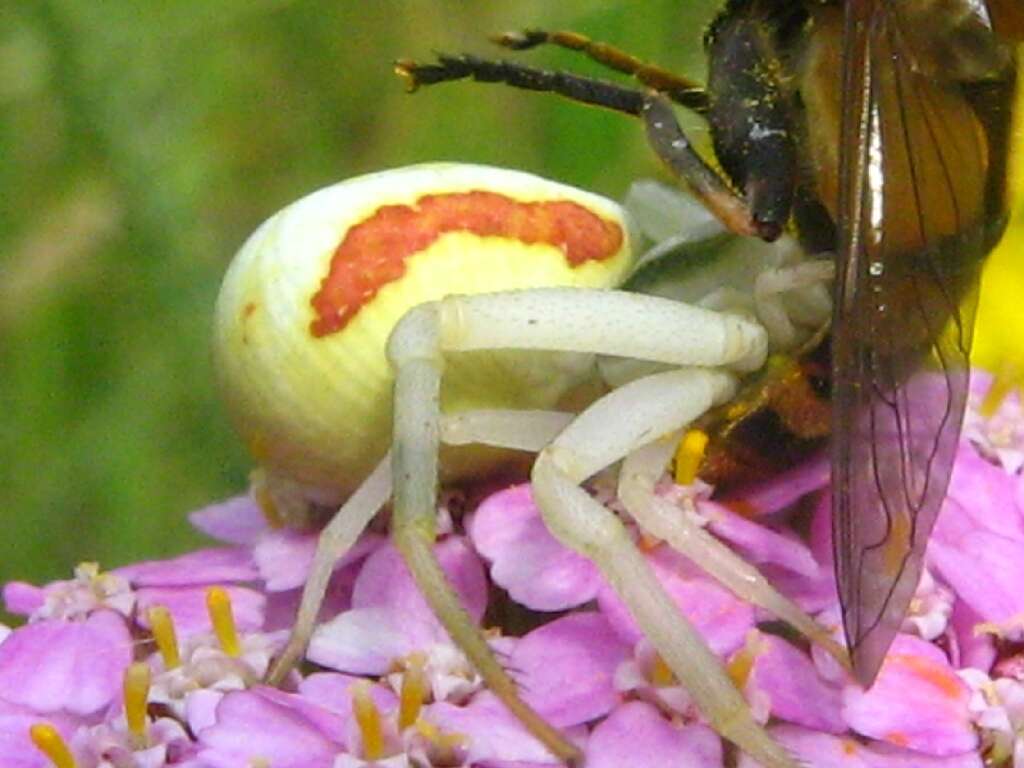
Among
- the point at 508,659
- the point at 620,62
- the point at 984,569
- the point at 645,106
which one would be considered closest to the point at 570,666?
the point at 508,659

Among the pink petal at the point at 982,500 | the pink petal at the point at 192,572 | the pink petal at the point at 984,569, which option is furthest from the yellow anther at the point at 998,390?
the pink petal at the point at 192,572

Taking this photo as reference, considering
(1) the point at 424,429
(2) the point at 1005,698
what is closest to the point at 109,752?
(1) the point at 424,429

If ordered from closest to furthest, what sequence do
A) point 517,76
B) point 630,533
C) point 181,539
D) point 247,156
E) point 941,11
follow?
point 941,11, point 630,533, point 517,76, point 181,539, point 247,156

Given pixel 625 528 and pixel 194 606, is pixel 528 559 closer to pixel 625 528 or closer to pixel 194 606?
pixel 625 528

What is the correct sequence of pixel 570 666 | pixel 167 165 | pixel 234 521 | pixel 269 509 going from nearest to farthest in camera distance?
pixel 570 666, pixel 269 509, pixel 234 521, pixel 167 165

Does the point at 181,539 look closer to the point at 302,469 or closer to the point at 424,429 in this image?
the point at 302,469

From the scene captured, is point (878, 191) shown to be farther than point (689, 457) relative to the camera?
No
